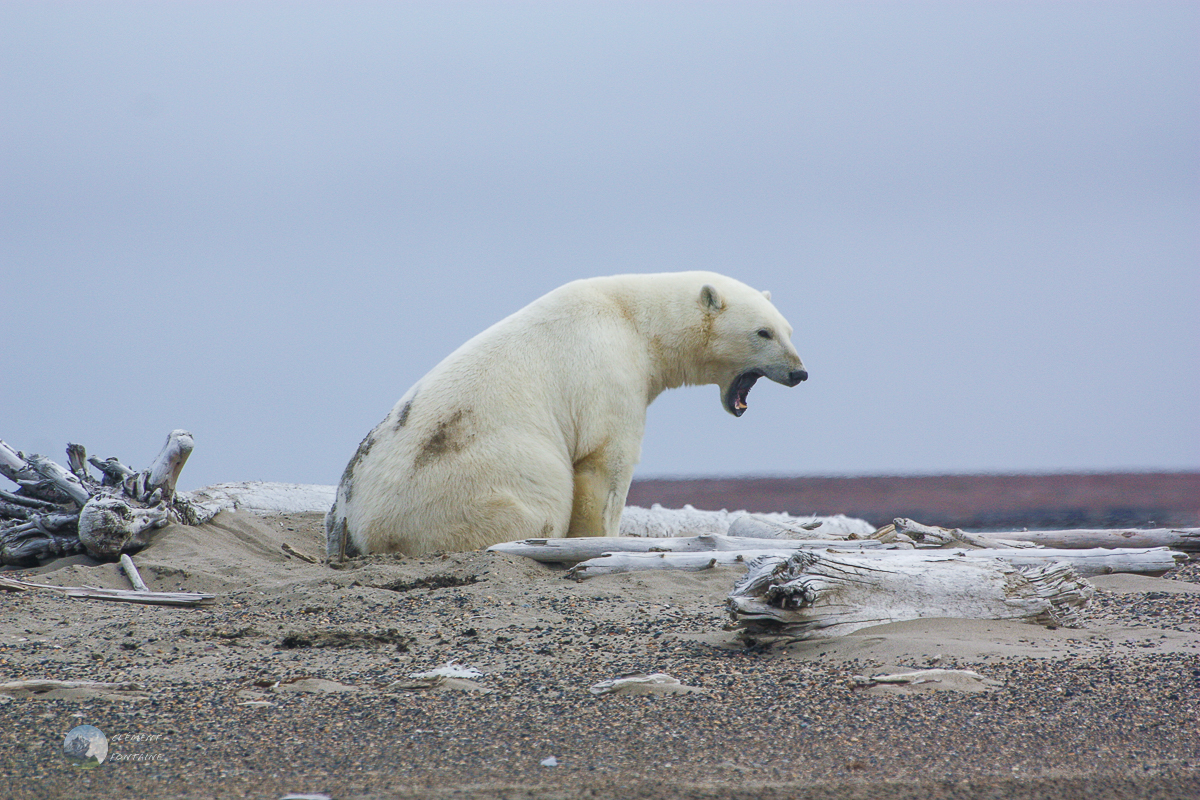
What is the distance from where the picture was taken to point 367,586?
453 cm

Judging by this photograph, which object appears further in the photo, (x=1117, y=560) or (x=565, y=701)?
(x=1117, y=560)

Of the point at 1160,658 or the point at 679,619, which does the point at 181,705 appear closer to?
the point at 679,619

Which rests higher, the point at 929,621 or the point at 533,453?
the point at 533,453

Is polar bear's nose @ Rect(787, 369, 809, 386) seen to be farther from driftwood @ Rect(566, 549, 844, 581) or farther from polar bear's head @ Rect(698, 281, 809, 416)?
driftwood @ Rect(566, 549, 844, 581)

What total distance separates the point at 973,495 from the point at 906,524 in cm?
906

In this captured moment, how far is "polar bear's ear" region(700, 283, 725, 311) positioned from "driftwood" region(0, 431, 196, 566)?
11.9ft

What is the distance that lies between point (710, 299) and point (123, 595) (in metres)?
3.71

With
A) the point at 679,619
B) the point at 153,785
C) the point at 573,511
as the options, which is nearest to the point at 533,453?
the point at 573,511

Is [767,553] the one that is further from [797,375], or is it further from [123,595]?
[123,595]

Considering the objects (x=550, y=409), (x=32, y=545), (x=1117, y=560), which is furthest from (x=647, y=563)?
(x=32, y=545)

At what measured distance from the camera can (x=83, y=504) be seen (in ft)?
20.2

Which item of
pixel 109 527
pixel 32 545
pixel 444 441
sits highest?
pixel 444 441

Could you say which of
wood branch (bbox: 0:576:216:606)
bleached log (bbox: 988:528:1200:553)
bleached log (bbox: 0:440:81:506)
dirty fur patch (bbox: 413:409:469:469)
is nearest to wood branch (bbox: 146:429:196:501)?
bleached log (bbox: 0:440:81:506)

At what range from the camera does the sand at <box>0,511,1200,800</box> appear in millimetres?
2363
